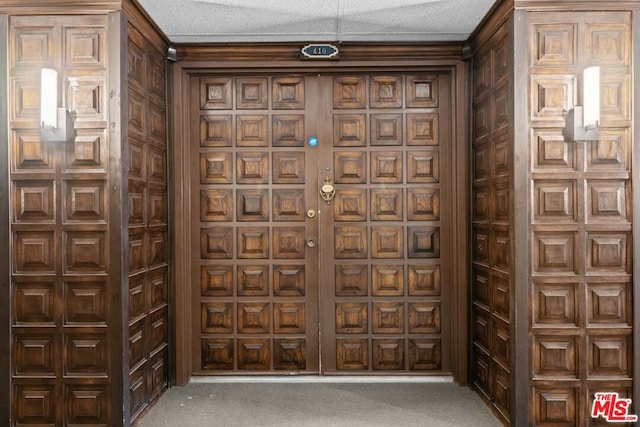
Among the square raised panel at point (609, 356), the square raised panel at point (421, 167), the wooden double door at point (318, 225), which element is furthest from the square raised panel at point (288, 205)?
the square raised panel at point (609, 356)

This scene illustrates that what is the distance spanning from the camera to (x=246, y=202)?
3.87 m

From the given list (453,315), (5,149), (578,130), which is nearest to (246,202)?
(5,149)

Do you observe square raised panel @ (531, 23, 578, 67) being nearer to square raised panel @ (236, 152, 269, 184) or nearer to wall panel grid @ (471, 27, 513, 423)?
wall panel grid @ (471, 27, 513, 423)

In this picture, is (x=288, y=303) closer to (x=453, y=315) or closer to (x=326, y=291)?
(x=326, y=291)

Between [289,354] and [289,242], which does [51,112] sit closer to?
[289,242]

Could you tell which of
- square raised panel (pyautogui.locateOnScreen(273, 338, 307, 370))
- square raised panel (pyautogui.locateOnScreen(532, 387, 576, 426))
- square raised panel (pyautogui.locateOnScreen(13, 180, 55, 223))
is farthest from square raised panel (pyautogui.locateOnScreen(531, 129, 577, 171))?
square raised panel (pyautogui.locateOnScreen(13, 180, 55, 223))

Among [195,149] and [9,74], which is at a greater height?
[9,74]

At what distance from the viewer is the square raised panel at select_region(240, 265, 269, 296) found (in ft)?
12.7

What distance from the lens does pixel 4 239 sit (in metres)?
2.79

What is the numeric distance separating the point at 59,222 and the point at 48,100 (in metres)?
0.70

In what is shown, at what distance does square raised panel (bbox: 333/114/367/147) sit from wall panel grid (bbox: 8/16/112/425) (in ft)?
5.85

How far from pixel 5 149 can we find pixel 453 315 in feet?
10.9

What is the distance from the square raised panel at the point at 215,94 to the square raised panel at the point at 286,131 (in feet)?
1.36

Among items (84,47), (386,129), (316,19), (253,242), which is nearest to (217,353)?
(253,242)
